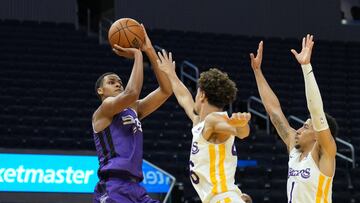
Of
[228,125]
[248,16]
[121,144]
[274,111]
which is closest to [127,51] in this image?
[121,144]

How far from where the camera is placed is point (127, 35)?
5445mm

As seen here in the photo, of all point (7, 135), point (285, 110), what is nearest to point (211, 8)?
point (285, 110)

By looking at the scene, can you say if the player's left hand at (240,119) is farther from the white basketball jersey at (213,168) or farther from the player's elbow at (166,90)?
the player's elbow at (166,90)

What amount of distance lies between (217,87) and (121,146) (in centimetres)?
93

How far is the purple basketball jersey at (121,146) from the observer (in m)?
4.98

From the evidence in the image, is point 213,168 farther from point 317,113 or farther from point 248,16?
point 248,16

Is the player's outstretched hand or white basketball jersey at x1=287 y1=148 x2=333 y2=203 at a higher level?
the player's outstretched hand

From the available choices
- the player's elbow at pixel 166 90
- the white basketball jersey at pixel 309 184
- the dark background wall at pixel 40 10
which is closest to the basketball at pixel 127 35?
the player's elbow at pixel 166 90

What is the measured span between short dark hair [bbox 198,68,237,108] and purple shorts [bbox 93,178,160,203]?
0.90m

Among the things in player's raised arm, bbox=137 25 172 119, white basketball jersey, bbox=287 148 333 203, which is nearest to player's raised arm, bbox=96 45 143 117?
player's raised arm, bbox=137 25 172 119

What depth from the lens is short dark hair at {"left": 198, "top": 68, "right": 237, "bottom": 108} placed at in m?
4.45

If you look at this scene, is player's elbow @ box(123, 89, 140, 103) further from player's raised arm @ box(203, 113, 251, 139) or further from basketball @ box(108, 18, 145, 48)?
player's raised arm @ box(203, 113, 251, 139)

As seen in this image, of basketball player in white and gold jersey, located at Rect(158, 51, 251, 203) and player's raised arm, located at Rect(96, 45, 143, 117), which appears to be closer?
basketball player in white and gold jersey, located at Rect(158, 51, 251, 203)

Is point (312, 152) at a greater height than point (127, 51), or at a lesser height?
lesser
